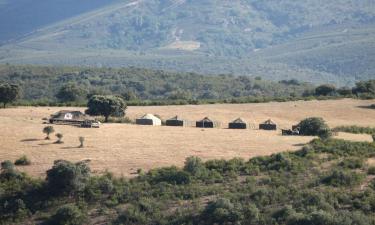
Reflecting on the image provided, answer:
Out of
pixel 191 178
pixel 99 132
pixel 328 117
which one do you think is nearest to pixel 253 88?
pixel 328 117

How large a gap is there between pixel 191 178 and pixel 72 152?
41.3 ft

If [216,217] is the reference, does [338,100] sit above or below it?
above

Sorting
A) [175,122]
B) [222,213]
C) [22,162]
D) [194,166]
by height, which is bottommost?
[222,213]

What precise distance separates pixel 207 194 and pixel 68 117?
3383cm

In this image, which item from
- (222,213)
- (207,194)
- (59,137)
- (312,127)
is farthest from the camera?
(312,127)

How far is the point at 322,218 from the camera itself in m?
50.9

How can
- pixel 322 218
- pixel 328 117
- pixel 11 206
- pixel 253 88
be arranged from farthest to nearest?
pixel 253 88 < pixel 328 117 < pixel 11 206 < pixel 322 218

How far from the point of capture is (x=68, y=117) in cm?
8738

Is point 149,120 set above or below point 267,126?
above

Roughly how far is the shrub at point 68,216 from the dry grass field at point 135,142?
7138 mm

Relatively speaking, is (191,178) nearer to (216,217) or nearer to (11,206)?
(216,217)

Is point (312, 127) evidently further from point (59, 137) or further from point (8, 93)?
point (8, 93)

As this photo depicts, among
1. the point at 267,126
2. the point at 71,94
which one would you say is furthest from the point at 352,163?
the point at 71,94

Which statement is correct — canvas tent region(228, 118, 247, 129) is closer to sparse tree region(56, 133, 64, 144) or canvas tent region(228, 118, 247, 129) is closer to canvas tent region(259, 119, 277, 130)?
canvas tent region(259, 119, 277, 130)
